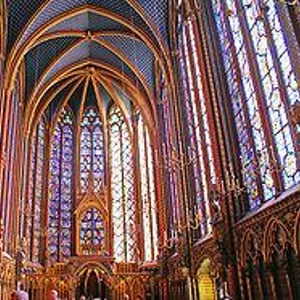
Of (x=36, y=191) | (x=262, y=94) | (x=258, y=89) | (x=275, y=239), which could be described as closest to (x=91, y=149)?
(x=36, y=191)

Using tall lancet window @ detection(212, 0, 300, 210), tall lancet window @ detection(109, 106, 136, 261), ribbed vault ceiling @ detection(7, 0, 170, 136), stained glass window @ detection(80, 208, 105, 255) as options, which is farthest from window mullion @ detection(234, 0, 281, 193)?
stained glass window @ detection(80, 208, 105, 255)

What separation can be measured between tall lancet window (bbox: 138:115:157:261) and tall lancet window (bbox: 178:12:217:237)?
639 cm

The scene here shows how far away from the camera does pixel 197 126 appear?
54.7 ft

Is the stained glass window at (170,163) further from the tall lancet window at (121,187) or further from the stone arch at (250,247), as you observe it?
the stone arch at (250,247)

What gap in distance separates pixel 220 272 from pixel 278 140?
484 centimetres

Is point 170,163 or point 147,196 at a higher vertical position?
point 147,196

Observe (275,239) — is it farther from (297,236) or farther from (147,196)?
(147,196)

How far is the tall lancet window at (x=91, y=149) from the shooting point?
25562mm

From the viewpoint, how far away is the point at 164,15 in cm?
1975

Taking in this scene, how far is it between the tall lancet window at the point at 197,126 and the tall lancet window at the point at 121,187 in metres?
8.25

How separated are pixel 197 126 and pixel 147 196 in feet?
27.1

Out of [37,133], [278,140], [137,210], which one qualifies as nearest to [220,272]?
[278,140]

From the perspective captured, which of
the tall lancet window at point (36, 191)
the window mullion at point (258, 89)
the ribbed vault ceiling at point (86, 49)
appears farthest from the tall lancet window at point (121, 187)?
the window mullion at point (258, 89)

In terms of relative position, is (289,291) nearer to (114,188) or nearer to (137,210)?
(137,210)
